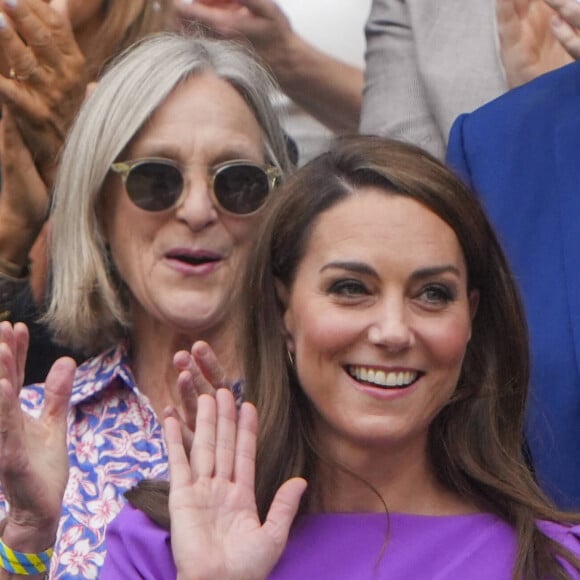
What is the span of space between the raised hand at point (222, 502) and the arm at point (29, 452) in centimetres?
41

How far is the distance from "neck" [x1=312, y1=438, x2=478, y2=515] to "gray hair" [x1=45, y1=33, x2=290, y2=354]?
0.88 m

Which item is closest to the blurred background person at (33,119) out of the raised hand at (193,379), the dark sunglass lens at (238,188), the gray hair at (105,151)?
the gray hair at (105,151)

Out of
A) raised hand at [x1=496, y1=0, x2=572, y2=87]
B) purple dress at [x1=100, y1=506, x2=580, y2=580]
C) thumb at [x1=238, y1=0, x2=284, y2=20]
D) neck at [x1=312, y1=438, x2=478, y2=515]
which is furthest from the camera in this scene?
thumb at [x1=238, y1=0, x2=284, y2=20]

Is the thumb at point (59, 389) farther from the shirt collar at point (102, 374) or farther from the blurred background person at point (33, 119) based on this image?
the blurred background person at point (33, 119)

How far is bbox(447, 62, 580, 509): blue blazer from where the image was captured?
3.46 meters

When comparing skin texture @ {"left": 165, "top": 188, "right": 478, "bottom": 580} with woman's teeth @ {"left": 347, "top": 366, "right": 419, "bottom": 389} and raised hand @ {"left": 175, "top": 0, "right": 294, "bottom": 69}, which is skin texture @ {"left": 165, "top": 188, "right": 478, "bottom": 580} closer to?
woman's teeth @ {"left": 347, "top": 366, "right": 419, "bottom": 389}

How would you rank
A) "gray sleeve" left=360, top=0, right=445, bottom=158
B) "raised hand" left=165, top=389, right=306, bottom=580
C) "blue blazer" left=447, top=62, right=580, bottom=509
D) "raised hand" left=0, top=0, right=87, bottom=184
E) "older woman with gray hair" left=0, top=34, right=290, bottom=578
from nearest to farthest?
"raised hand" left=165, top=389, right=306, bottom=580
"blue blazer" left=447, top=62, right=580, bottom=509
"older woman with gray hair" left=0, top=34, right=290, bottom=578
"gray sleeve" left=360, top=0, right=445, bottom=158
"raised hand" left=0, top=0, right=87, bottom=184

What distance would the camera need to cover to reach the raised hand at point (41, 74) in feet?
13.9

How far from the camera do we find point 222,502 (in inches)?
122

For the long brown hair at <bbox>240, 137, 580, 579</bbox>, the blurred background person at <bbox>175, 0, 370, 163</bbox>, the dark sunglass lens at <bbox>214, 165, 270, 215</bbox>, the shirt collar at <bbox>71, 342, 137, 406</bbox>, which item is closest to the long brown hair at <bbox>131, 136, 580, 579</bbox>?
the long brown hair at <bbox>240, 137, 580, 579</bbox>

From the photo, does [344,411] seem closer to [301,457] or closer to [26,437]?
[301,457]

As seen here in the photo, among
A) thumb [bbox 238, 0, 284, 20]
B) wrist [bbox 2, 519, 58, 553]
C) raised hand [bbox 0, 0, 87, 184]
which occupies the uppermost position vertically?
thumb [bbox 238, 0, 284, 20]

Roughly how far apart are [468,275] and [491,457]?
342 millimetres

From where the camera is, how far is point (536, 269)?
3557 millimetres
